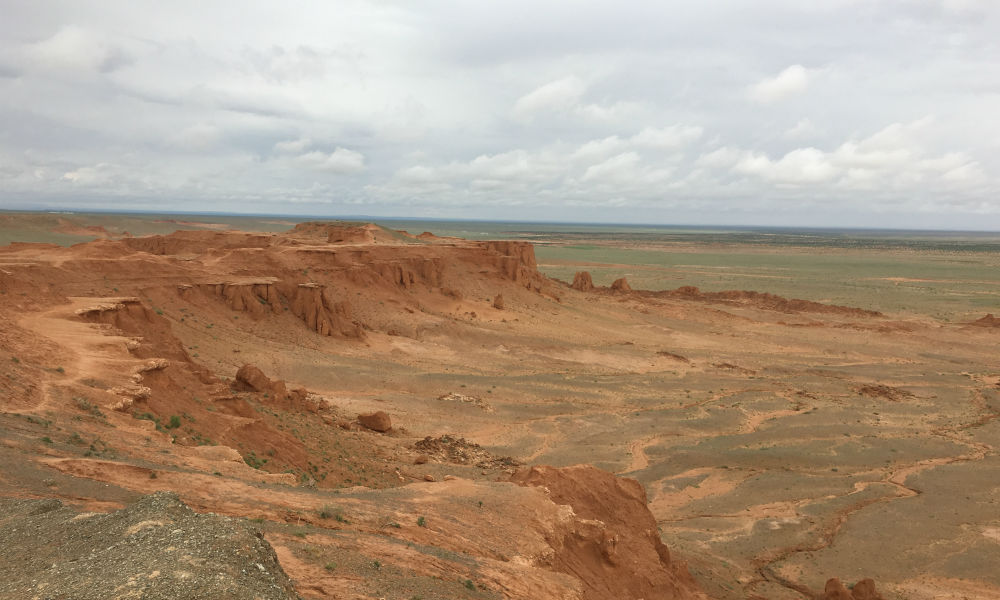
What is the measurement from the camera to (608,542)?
1392 centimetres

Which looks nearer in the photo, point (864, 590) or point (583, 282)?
point (864, 590)

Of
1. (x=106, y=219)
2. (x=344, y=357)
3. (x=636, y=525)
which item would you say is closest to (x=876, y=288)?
(x=344, y=357)

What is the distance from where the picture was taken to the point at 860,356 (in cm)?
4525

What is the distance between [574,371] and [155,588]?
108 feet

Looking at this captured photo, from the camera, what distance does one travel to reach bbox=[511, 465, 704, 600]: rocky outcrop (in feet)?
42.6

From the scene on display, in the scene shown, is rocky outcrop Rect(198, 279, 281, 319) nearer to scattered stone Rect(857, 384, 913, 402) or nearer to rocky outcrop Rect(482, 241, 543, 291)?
rocky outcrop Rect(482, 241, 543, 291)

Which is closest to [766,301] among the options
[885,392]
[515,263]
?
[515,263]

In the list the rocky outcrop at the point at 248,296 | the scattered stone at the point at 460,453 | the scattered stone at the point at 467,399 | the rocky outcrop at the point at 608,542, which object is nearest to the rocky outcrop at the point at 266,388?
the scattered stone at the point at 460,453

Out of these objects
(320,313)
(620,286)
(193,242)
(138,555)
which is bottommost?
(320,313)

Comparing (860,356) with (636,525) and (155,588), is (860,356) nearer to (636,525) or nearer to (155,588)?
(636,525)

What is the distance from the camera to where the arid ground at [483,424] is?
37.4 feet

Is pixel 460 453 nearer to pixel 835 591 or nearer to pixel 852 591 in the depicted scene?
pixel 835 591

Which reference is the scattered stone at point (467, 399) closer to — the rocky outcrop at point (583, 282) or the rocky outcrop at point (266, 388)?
the rocky outcrop at point (266, 388)

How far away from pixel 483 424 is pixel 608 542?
1439cm
